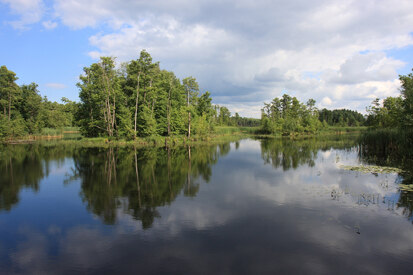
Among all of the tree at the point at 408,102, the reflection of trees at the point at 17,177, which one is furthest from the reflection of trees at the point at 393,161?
the reflection of trees at the point at 17,177

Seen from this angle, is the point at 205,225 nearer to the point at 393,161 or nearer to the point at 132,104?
the point at 393,161

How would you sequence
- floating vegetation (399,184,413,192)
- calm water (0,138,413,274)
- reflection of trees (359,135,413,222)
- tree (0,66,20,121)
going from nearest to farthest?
calm water (0,138,413,274)
reflection of trees (359,135,413,222)
floating vegetation (399,184,413,192)
tree (0,66,20,121)

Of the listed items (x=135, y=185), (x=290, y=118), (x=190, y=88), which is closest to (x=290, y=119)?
(x=290, y=118)

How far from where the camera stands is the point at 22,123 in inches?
1825

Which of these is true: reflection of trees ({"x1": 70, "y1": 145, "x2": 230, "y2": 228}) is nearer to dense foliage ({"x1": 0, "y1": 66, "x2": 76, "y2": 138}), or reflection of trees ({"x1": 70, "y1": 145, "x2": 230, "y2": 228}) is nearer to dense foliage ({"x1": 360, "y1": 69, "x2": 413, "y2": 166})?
dense foliage ({"x1": 360, "y1": 69, "x2": 413, "y2": 166})

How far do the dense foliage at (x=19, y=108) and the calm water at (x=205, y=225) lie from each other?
119 feet

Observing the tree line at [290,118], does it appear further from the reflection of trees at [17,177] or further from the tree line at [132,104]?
the reflection of trees at [17,177]

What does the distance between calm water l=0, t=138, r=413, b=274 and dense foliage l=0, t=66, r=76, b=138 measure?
36124mm

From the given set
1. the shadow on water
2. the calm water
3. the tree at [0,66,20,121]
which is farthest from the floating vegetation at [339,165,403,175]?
the tree at [0,66,20,121]

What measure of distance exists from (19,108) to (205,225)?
2346 inches

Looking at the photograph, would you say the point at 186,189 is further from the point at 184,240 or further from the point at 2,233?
the point at 2,233

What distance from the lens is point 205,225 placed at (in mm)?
8188

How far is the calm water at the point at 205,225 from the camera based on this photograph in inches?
234

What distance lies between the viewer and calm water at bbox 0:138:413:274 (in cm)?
595
